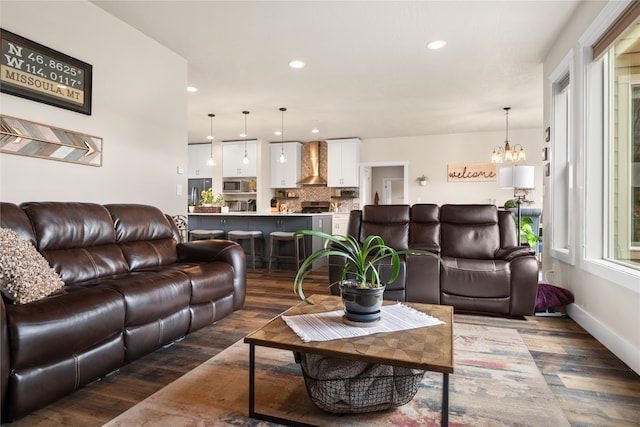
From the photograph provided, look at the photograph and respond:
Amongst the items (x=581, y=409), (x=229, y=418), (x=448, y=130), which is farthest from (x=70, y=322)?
(x=448, y=130)

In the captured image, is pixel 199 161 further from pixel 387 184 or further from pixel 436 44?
pixel 436 44

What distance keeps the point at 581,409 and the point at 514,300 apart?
1552 mm

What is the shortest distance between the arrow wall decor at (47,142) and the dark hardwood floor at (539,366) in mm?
1687

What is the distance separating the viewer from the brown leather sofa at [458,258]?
10.6ft

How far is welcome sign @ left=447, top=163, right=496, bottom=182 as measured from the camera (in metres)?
7.83

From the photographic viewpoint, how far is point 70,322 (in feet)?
5.64

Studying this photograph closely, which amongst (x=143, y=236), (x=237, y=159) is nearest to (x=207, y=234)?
(x=143, y=236)

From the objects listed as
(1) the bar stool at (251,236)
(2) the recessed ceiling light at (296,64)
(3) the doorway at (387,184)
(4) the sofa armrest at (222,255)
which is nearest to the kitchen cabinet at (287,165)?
(3) the doorway at (387,184)

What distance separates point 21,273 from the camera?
1.73m

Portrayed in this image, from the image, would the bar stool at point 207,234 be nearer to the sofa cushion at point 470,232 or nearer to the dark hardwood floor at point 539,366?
the dark hardwood floor at point 539,366

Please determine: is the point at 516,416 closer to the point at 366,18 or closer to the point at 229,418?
the point at 229,418

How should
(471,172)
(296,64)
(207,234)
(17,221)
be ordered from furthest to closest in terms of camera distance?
(471,172), (207,234), (296,64), (17,221)

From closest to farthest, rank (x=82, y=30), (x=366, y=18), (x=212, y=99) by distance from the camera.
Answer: (x=82, y=30), (x=366, y=18), (x=212, y=99)

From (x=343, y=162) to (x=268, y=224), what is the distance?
10.4 ft
